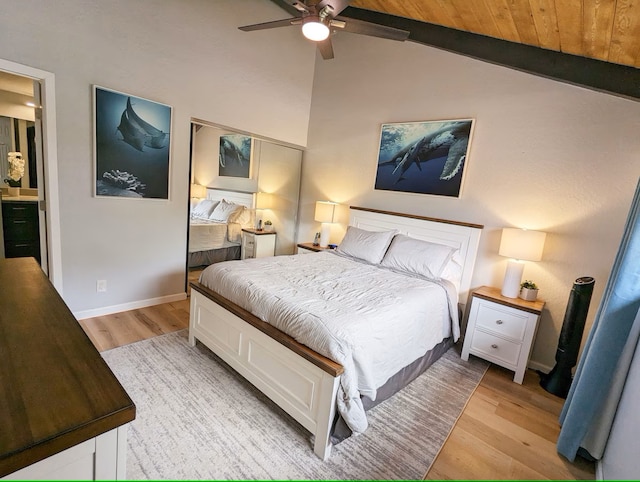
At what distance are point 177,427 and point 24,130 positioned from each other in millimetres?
4908

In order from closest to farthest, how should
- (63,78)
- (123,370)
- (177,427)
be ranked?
1. (177,427)
2. (123,370)
3. (63,78)

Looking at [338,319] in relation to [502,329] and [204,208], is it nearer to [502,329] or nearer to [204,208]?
[502,329]

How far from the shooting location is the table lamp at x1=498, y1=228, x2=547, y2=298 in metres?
2.57

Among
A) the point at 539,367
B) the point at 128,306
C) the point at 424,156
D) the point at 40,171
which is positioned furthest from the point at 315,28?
the point at 539,367

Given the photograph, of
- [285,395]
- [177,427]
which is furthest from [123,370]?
[285,395]

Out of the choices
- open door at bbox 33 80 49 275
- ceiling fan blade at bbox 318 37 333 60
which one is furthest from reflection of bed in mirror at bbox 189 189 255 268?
ceiling fan blade at bbox 318 37 333 60

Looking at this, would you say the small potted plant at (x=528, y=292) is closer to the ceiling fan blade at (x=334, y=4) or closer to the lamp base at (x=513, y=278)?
the lamp base at (x=513, y=278)

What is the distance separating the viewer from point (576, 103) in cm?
256

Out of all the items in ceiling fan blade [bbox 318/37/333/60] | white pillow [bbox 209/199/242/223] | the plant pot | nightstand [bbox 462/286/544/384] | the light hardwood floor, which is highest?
ceiling fan blade [bbox 318/37/333/60]

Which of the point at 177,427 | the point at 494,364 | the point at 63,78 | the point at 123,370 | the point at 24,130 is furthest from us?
the point at 24,130

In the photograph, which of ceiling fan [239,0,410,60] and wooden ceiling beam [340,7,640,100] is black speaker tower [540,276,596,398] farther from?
ceiling fan [239,0,410,60]

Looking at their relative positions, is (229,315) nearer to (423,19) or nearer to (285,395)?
(285,395)

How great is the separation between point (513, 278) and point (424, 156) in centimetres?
154

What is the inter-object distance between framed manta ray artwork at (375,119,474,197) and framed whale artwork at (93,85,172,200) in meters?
2.42
